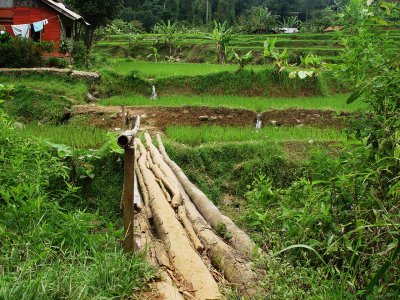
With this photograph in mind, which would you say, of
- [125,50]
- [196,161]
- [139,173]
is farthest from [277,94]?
[125,50]

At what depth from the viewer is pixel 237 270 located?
2.97 metres

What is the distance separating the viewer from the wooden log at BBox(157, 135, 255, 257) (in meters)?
3.50

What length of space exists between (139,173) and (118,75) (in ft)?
26.8

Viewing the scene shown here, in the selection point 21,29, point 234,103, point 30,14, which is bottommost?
point 234,103

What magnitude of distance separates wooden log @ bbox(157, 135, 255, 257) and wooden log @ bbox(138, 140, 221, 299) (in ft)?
1.20

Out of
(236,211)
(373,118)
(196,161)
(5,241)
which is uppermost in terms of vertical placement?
(373,118)

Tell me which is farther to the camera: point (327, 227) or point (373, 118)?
point (373, 118)

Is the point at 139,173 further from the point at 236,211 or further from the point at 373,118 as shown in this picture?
the point at 373,118

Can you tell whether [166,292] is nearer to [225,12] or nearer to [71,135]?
[71,135]

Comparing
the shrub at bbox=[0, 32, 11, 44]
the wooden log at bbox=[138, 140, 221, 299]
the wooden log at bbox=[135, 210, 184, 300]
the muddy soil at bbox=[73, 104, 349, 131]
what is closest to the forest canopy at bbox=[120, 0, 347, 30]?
the shrub at bbox=[0, 32, 11, 44]

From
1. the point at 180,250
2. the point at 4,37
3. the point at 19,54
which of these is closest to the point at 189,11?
the point at 4,37

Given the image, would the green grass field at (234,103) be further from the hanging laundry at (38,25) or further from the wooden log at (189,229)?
the hanging laundry at (38,25)

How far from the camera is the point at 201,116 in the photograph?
400 inches

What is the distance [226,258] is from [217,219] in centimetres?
104
